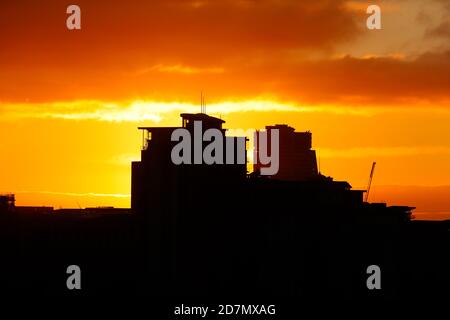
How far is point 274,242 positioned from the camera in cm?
12888

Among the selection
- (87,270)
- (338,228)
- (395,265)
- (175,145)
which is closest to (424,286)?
(395,265)

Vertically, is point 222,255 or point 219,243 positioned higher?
point 219,243

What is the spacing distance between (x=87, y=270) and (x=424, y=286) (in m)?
54.0

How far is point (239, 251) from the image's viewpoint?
413ft

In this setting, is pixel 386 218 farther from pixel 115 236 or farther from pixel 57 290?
pixel 57 290

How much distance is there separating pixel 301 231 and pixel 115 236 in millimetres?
29640

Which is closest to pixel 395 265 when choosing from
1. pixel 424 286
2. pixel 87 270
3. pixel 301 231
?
pixel 424 286

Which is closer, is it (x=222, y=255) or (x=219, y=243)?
(x=222, y=255)

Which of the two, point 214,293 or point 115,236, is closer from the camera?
point 214,293

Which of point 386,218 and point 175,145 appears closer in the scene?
point 175,145

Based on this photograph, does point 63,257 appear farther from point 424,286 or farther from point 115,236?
point 424,286

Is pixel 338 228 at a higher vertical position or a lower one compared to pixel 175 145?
lower
